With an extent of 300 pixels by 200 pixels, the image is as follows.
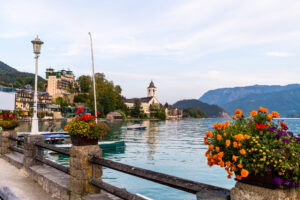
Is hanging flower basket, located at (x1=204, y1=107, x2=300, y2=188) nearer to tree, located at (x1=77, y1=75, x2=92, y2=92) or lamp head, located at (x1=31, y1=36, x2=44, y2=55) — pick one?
lamp head, located at (x1=31, y1=36, x2=44, y2=55)

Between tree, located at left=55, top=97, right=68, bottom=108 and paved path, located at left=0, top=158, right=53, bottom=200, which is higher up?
tree, located at left=55, top=97, right=68, bottom=108

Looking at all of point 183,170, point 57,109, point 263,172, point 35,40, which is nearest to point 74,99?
point 57,109

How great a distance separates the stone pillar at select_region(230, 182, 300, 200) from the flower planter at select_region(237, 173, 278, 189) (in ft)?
0.10

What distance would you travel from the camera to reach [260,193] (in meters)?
2.36

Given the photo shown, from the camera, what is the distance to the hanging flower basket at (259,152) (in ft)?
7.43

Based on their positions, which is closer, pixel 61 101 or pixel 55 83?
pixel 61 101

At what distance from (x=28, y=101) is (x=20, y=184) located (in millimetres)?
137884

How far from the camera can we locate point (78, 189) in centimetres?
545

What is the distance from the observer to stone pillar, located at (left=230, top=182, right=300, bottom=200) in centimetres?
231

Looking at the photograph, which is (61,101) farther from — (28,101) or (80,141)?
(80,141)

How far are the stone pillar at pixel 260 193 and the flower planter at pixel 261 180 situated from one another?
0.03m

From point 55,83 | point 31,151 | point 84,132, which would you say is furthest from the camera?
point 55,83

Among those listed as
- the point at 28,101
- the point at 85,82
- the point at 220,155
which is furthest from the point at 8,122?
the point at 85,82

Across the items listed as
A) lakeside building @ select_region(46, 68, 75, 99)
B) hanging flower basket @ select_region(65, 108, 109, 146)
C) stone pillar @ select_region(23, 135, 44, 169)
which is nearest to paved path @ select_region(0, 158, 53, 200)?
stone pillar @ select_region(23, 135, 44, 169)
